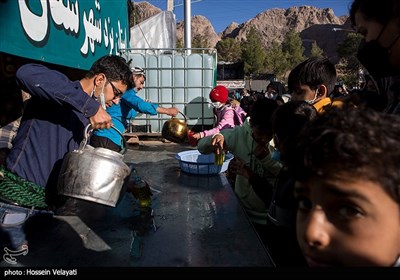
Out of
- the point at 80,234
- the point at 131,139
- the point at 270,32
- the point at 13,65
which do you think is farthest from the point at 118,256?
the point at 270,32

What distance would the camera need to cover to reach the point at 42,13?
2295mm

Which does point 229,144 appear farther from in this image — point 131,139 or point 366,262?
point 131,139

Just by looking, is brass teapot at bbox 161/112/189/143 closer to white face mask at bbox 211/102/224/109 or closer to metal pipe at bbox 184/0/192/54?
white face mask at bbox 211/102/224/109

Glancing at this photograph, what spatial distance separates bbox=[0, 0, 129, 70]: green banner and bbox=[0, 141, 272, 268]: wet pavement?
109 centimetres

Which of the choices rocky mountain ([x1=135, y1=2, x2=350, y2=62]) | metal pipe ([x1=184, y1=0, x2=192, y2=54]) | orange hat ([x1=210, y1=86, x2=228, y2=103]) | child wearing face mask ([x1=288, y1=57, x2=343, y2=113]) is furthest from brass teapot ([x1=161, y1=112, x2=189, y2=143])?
rocky mountain ([x1=135, y1=2, x2=350, y2=62])

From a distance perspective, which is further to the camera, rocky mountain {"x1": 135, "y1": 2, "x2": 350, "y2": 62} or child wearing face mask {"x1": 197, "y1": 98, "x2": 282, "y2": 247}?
rocky mountain {"x1": 135, "y1": 2, "x2": 350, "y2": 62}

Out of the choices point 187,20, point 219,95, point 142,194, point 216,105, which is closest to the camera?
point 142,194

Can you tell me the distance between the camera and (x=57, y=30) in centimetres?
263

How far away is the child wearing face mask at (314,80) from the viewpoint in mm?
1798

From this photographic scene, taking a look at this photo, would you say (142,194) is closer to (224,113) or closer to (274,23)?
(224,113)

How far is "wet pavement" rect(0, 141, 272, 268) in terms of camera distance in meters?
1.12

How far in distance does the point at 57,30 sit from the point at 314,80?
218 cm

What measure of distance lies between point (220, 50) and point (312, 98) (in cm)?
4627

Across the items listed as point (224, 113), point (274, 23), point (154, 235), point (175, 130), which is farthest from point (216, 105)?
point (274, 23)
